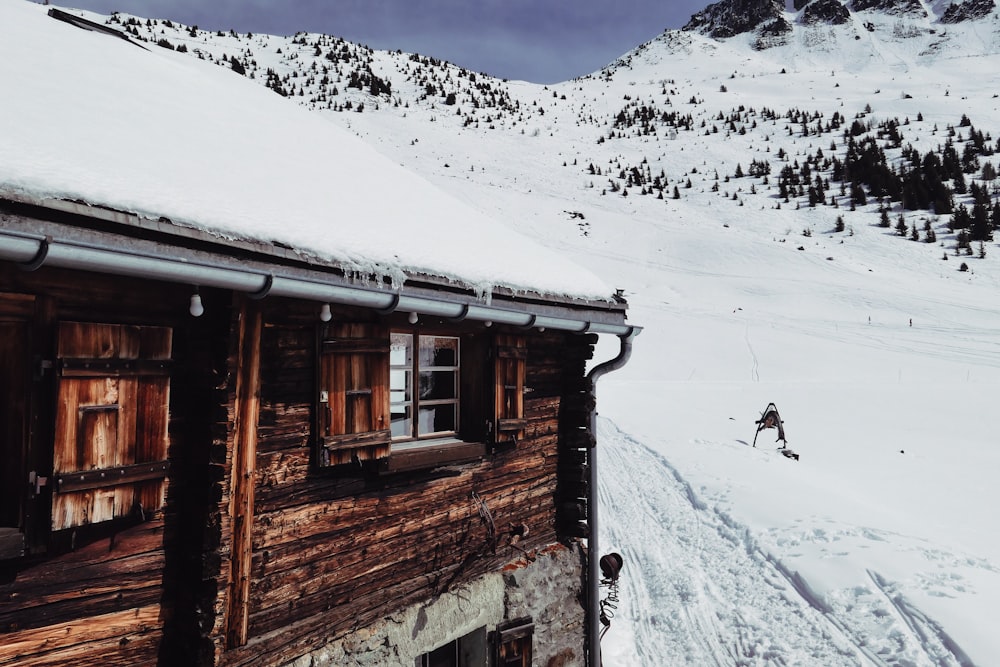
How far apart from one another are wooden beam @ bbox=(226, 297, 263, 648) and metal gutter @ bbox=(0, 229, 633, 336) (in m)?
0.37

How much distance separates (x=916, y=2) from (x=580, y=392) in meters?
107

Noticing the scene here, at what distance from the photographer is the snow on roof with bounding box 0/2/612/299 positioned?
3023mm

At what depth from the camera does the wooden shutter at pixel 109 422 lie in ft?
9.63

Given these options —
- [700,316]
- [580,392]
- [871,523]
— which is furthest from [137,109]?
[700,316]

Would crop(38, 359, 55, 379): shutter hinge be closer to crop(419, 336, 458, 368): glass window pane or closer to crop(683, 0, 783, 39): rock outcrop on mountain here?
crop(419, 336, 458, 368): glass window pane

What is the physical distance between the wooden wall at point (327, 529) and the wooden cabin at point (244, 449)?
16mm

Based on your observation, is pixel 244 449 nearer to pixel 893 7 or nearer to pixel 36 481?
pixel 36 481

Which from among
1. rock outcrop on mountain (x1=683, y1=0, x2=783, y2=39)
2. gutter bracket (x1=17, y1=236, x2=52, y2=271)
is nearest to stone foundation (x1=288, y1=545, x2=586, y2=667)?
gutter bracket (x1=17, y1=236, x2=52, y2=271)

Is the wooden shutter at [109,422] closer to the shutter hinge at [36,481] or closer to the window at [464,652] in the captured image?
the shutter hinge at [36,481]

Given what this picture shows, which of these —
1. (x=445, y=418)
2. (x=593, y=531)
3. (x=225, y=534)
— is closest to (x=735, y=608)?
(x=593, y=531)

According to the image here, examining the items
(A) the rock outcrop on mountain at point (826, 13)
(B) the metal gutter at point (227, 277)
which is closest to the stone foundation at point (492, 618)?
(B) the metal gutter at point (227, 277)

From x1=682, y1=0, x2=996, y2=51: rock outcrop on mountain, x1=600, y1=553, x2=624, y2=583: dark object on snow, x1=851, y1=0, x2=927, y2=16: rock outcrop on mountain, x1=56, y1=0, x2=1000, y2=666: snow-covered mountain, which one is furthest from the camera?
x1=851, y1=0, x2=927, y2=16: rock outcrop on mountain

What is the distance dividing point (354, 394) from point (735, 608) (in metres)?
6.28

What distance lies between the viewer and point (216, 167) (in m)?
3.92
